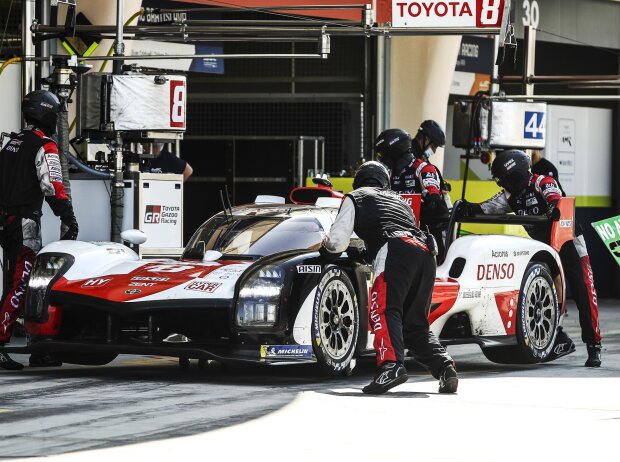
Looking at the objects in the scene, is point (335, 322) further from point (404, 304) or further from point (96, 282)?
point (96, 282)

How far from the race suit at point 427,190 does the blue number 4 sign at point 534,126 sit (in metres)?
4.12

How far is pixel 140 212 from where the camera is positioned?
14312 mm

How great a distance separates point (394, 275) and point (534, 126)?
783 centimetres

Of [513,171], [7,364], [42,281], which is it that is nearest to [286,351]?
[42,281]

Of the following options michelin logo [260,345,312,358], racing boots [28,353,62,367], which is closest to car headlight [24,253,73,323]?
racing boots [28,353,62,367]

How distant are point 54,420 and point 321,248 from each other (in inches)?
106

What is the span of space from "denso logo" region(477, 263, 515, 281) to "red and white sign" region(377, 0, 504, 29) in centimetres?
291

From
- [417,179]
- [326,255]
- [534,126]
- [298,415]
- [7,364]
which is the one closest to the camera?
[298,415]

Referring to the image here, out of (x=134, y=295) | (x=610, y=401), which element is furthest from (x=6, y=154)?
(x=610, y=401)

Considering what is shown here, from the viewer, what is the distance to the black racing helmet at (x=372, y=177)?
35.8 ft

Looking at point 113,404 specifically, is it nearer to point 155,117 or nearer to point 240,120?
point 155,117

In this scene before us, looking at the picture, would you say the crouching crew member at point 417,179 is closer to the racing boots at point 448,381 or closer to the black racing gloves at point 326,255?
the black racing gloves at point 326,255

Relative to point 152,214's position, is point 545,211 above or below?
above

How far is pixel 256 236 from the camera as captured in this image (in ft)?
39.0
